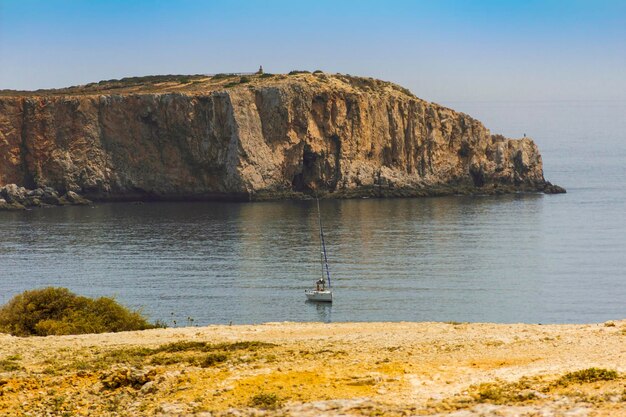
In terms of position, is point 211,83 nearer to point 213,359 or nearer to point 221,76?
point 221,76

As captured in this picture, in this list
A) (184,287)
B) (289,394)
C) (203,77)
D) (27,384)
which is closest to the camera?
(289,394)

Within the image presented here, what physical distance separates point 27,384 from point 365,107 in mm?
107709

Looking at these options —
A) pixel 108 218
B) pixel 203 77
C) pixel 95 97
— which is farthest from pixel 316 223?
pixel 203 77

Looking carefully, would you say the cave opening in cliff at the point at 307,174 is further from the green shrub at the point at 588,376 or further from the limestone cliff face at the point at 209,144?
the green shrub at the point at 588,376

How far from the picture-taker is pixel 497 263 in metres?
66.6

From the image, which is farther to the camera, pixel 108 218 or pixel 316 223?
pixel 108 218

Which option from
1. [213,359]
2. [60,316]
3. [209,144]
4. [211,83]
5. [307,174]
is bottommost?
[60,316]

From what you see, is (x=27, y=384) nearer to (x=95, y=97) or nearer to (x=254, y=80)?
(x=95, y=97)

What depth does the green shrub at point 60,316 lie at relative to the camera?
26766mm

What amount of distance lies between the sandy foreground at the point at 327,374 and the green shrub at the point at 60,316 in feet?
9.96

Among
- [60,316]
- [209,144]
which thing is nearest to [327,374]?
[60,316]

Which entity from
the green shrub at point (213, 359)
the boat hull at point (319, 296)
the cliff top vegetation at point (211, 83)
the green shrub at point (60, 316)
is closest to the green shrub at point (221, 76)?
the cliff top vegetation at point (211, 83)

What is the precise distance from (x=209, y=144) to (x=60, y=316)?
89862mm

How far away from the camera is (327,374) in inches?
737
